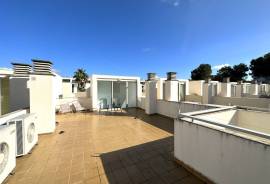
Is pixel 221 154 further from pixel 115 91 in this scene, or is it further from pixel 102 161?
pixel 115 91

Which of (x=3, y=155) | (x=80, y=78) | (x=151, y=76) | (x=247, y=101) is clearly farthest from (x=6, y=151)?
(x=80, y=78)

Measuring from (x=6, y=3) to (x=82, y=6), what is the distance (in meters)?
3.88

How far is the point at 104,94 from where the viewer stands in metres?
10.6

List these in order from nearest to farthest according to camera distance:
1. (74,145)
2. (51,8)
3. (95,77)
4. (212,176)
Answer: (212,176)
(74,145)
(51,8)
(95,77)

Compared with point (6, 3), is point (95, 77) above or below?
below

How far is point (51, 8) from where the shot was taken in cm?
747

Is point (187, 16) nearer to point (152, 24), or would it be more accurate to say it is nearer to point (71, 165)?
point (152, 24)

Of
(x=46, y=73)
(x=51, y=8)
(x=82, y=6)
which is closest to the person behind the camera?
(x=46, y=73)

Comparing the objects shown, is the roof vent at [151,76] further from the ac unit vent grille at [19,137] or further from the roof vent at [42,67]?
the ac unit vent grille at [19,137]

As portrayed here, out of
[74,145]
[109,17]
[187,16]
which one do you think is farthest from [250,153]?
[109,17]

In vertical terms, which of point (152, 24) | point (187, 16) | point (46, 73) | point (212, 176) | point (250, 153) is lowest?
point (212, 176)

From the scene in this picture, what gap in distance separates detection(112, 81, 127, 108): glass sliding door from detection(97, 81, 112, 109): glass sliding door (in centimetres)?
42

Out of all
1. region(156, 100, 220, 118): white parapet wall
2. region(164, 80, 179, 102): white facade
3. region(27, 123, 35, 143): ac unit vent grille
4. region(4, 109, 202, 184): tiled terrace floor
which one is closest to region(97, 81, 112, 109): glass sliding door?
region(156, 100, 220, 118): white parapet wall

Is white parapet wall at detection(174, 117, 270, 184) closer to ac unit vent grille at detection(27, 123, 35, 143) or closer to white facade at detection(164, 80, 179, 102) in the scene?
ac unit vent grille at detection(27, 123, 35, 143)
